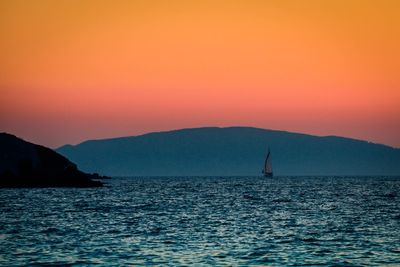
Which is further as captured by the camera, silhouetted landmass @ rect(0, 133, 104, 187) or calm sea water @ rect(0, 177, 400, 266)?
silhouetted landmass @ rect(0, 133, 104, 187)

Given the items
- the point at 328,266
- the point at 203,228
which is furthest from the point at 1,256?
the point at 203,228

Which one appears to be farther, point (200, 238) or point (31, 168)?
point (31, 168)

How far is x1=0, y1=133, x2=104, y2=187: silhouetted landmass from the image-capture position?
164 metres

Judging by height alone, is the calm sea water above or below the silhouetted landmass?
below

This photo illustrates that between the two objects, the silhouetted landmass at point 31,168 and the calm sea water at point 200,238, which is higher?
the silhouetted landmass at point 31,168

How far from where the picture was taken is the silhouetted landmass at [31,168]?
16375 cm

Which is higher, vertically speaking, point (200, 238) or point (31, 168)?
point (31, 168)

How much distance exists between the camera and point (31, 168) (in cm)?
16900

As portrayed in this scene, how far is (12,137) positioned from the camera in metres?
177

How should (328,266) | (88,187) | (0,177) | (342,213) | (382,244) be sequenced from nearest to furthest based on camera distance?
(328,266)
(382,244)
(342,213)
(0,177)
(88,187)

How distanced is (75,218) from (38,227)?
10758 millimetres

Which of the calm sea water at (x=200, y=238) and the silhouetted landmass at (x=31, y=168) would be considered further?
the silhouetted landmass at (x=31, y=168)

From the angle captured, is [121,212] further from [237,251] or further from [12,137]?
[12,137]

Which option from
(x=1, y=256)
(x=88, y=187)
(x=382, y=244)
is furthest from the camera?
(x=88, y=187)
